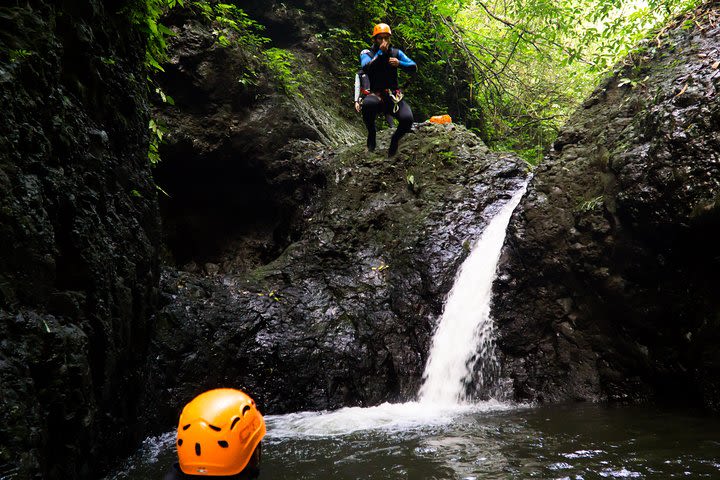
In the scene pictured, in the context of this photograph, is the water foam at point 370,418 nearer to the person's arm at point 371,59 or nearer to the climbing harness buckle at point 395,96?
the climbing harness buckle at point 395,96

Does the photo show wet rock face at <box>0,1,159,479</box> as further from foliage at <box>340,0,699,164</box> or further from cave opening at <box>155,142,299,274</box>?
foliage at <box>340,0,699,164</box>

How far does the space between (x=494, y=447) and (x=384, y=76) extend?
5839mm

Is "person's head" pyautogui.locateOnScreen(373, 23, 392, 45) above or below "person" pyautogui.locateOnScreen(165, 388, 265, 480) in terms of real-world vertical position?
above

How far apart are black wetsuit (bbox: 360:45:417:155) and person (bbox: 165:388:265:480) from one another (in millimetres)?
6321

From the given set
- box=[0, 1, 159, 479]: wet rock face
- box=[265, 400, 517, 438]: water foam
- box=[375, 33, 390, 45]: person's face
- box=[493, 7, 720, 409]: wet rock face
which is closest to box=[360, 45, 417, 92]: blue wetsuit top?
box=[375, 33, 390, 45]: person's face

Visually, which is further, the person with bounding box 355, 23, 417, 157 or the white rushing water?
the person with bounding box 355, 23, 417, 157

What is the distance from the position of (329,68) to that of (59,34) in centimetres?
892

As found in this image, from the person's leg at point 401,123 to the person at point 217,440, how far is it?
6.50 m

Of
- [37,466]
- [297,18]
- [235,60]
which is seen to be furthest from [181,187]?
[37,466]

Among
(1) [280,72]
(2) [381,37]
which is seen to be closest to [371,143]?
(2) [381,37]

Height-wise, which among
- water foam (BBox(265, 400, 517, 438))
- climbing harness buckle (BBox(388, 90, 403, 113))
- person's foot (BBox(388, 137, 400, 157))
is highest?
climbing harness buckle (BBox(388, 90, 403, 113))

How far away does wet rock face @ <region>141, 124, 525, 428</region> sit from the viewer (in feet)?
19.3

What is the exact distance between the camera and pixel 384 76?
7523 mm

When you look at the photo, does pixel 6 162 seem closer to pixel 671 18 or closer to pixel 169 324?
pixel 169 324
